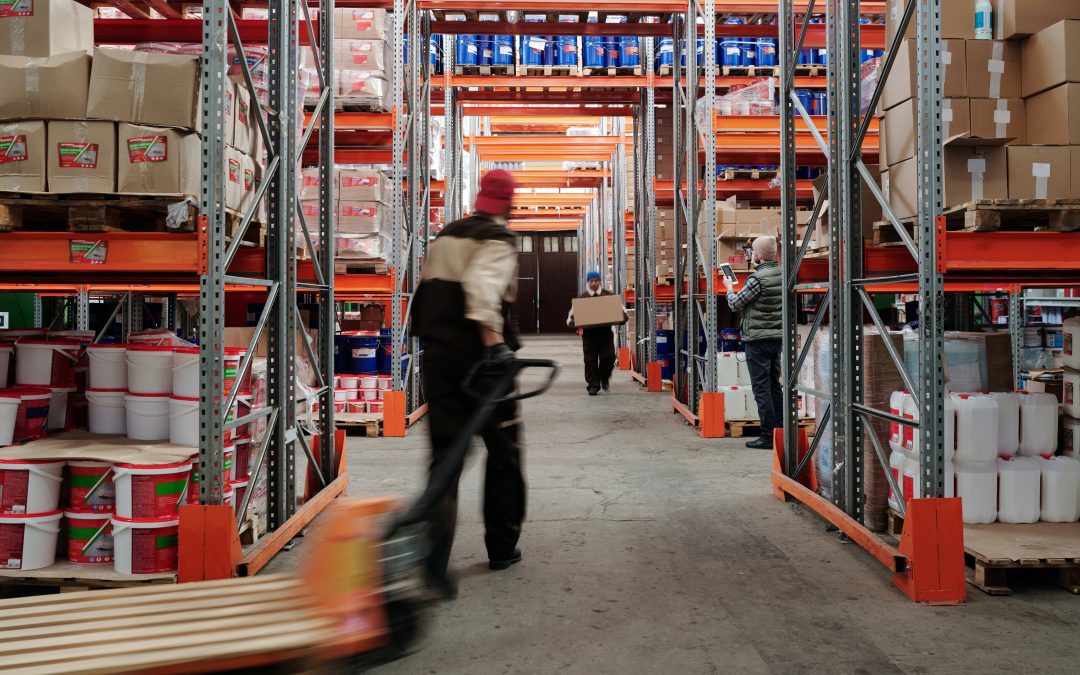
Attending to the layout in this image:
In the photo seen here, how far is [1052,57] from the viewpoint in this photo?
14.0ft

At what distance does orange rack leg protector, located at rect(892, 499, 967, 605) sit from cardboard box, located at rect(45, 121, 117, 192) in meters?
4.05

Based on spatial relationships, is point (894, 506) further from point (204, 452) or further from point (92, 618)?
point (92, 618)

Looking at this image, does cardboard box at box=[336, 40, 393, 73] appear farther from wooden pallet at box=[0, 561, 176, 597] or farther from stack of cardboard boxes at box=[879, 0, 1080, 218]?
wooden pallet at box=[0, 561, 176, 597]

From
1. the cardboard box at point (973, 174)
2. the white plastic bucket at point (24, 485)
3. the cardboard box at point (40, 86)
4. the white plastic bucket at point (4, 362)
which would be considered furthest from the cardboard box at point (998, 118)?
the white plastic bucket at point (4, 362)

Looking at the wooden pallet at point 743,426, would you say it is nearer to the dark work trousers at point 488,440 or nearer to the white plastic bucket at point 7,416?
the dark work trousers at point 488,440

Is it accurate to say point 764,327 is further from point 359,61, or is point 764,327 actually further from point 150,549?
point 150,549

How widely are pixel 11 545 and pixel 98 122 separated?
2.02 metres

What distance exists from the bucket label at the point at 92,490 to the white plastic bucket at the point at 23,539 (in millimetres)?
148

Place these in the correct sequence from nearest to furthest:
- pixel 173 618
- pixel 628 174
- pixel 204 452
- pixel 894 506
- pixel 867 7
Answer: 1. pixel 173 618
2. pixel 204 452
3. pixel 894 506
4. pixel 867 7
5. pixel 628 174

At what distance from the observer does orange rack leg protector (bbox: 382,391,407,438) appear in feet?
29.3

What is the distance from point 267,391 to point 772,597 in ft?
9.90

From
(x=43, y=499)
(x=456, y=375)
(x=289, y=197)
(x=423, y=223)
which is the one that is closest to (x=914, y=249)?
(x=456, y=375)

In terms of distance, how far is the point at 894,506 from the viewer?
468 centimetres

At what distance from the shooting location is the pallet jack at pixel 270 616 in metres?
2.36
